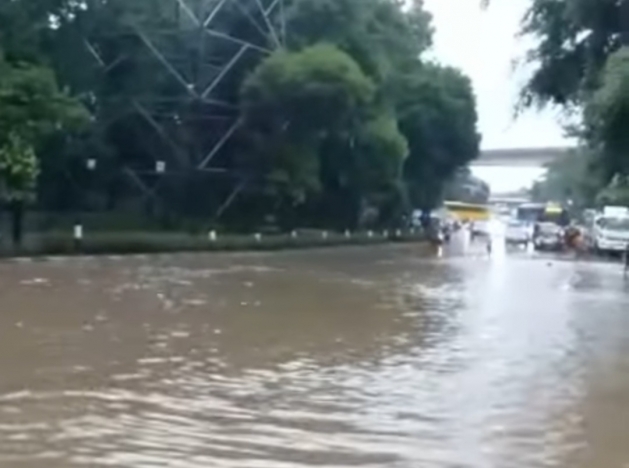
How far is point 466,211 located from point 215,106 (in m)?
73.8

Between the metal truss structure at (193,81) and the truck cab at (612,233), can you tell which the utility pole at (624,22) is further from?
the metal truss structure at (193,81)

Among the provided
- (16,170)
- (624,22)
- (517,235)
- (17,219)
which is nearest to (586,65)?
(624,22)

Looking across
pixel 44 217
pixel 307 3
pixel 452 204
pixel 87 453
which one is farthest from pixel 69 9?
pixel 452 204

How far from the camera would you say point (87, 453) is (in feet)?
30.0

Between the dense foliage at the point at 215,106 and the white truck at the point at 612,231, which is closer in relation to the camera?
the dense foliage at the point at 215,106

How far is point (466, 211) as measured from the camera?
133 metres

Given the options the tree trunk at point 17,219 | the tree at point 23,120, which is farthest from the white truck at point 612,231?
the tree trunk at point 17,219

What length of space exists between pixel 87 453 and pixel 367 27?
60.6 m

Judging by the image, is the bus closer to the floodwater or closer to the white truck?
the white truck

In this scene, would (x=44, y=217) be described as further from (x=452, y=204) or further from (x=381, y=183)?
(x=452, y=204)

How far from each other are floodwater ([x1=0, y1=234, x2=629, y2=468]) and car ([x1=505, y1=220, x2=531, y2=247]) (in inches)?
2180

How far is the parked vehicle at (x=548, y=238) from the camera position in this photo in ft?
233

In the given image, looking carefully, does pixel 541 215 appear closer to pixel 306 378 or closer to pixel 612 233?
pixel 612 233

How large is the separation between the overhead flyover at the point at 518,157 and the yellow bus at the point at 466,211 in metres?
4.10
